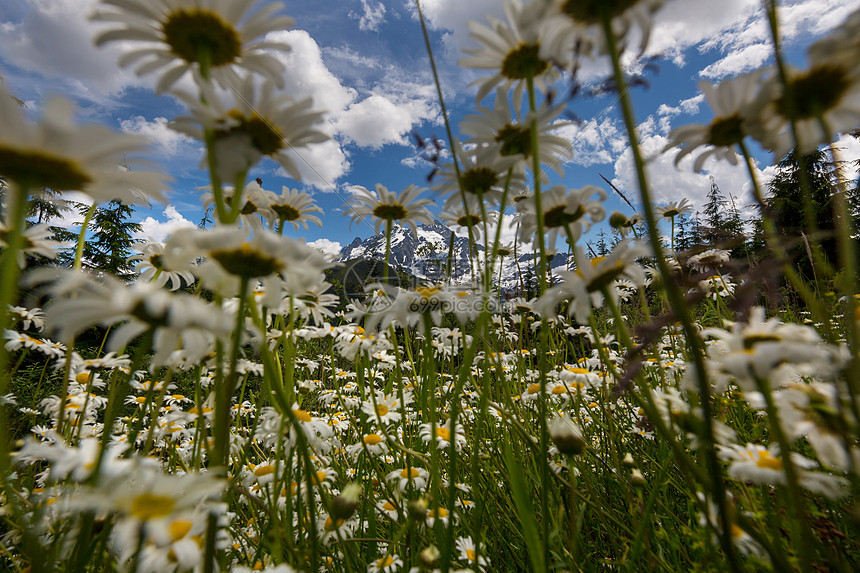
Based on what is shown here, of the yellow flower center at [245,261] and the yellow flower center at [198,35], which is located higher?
the yellow flower center at [198,35]

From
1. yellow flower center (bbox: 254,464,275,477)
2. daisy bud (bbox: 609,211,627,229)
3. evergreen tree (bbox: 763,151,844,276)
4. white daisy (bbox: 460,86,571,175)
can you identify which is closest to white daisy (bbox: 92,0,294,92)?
white daisy (bbox: 460,86,571,175)

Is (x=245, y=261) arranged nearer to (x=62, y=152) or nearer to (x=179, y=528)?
(x=62, y=152)

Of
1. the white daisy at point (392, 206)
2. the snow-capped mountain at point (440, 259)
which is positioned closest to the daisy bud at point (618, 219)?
the snow-capped mountain at point (440, 259)

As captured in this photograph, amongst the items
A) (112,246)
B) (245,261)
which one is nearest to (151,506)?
(245,261)

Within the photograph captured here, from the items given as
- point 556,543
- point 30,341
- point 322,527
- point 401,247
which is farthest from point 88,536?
point 401,247

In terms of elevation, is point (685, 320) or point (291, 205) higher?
point (291, 205)

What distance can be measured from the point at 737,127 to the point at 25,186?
4.60 ft

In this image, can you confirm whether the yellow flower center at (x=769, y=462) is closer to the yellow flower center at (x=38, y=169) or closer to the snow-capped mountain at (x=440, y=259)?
the snow-capped mountain at (x=440, y=259)

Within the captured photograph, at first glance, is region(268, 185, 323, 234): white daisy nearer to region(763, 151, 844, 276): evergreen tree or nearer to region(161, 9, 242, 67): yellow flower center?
region(161, 9, 242, 67): yellow flower center

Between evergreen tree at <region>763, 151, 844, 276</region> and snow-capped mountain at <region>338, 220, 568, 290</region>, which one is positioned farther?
snow-capped mountain at <region>338, 220, 568, 290</region>

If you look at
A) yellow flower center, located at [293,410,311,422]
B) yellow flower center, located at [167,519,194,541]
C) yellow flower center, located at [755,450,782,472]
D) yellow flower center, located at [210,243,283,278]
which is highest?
yellow flower center, located at [210,243,283,278]

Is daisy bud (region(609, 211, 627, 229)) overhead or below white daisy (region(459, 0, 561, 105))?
overhead

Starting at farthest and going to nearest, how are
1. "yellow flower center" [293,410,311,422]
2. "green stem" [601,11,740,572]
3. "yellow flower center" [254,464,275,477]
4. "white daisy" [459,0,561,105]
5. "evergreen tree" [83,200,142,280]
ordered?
"evergreen tree" [83,200,142,280]
"yellow flower center" [254,464,275,477]
"yellow flower center" [293,410,311,422]
"white daisy" [459,0,561,105]
"green stem" [601,11,740,572]

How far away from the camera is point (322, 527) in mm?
1444
